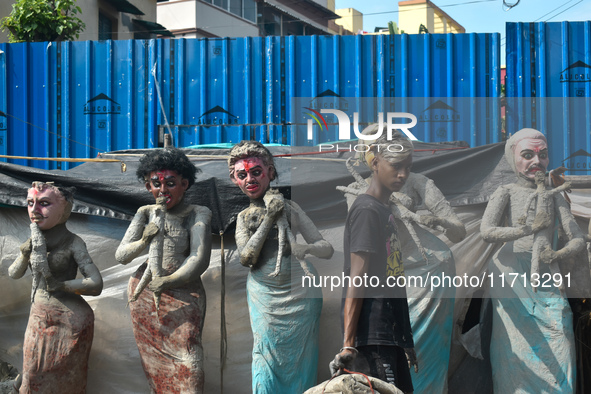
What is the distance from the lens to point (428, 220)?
167 inches

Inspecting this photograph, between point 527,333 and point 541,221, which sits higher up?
point 541,221

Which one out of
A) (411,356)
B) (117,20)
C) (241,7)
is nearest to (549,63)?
(411,356)

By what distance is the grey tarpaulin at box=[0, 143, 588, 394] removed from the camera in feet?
15.3

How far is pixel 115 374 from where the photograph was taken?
16.1 ft

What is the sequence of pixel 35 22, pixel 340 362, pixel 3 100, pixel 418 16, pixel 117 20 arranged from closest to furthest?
pixel 340 362 → pixel 3 100 → pixel 35 22 → pixel 117 20 → pixel 418 16

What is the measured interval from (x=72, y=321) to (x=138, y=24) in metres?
8.74

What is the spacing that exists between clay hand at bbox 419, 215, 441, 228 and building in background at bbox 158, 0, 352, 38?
11218 millimetres

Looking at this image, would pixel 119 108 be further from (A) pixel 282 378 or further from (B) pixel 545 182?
(B) pixel 545 182

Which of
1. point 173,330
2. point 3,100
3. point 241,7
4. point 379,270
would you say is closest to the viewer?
point 379,270

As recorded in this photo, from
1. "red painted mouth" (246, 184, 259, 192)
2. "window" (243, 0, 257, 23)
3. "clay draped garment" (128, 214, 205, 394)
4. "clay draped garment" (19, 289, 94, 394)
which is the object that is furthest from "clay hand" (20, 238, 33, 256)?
"window" (243, 0, 257, 23)

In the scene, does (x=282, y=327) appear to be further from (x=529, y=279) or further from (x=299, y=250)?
(x=529, y=279)

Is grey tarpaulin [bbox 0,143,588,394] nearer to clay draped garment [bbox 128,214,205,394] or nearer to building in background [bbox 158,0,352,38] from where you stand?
clay draped garment [bbox 128,214,205,394]

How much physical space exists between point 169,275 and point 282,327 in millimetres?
784

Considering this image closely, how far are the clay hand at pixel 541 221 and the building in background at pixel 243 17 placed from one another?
1137 centimetres
